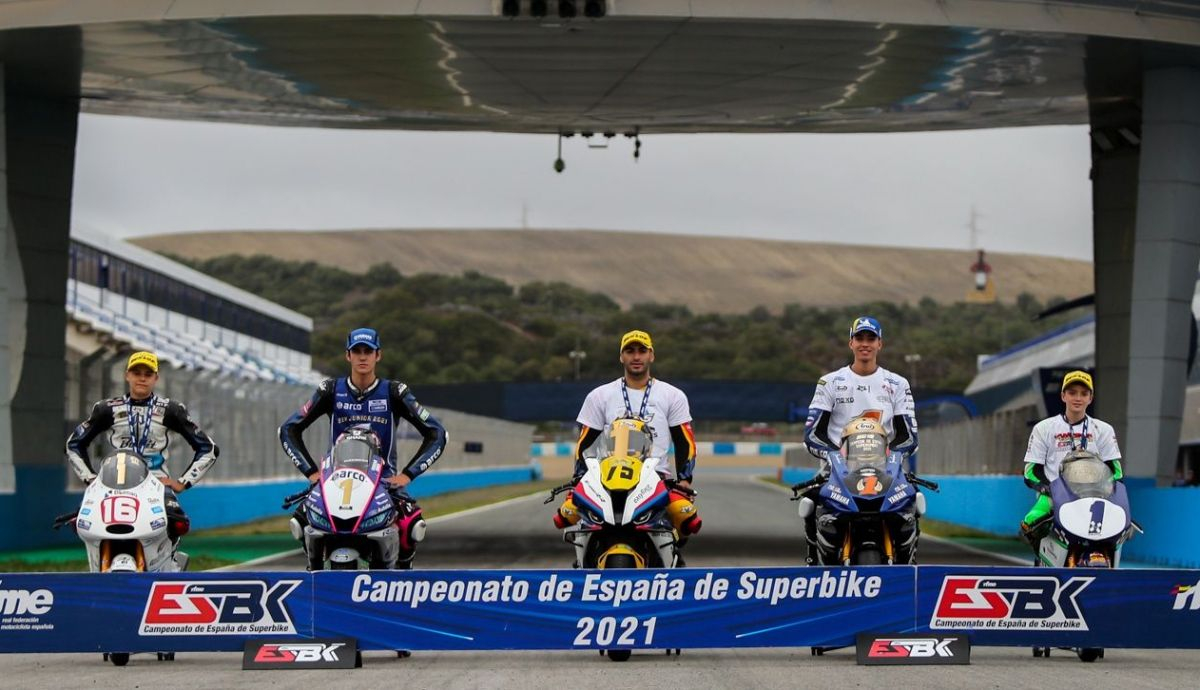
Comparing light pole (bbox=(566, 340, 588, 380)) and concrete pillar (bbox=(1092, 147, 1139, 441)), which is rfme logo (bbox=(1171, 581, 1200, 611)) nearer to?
concrete pillar (bbox=(1092, 147, 1139, 441))

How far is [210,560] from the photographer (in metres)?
22.6

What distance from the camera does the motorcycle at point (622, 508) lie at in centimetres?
1128

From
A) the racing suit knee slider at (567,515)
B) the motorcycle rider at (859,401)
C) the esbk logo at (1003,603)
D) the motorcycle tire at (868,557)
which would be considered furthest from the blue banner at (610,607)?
the motorcycle rider at (859,401)

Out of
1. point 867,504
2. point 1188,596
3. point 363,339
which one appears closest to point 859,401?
point 867,504

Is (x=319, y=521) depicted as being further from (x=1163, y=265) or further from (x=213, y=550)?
(x=1163, y=265)

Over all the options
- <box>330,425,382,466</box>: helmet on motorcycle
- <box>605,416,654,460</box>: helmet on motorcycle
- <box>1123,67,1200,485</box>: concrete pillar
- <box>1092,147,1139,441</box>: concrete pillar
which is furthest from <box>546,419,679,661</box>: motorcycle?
<box>1092,147,1139,441</box>: concrete pillar

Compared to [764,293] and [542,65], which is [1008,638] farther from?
[764,293]

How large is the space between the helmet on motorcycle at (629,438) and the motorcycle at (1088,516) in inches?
107

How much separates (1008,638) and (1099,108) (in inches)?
880

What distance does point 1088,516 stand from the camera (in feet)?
39.0

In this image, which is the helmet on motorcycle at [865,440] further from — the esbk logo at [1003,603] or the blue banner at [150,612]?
the blue banner at [150,612]

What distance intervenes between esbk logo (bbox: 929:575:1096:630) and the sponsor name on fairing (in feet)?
1.63

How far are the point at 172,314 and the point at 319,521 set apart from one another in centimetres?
7584

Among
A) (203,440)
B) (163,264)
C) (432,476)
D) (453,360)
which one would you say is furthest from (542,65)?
(453,360)
